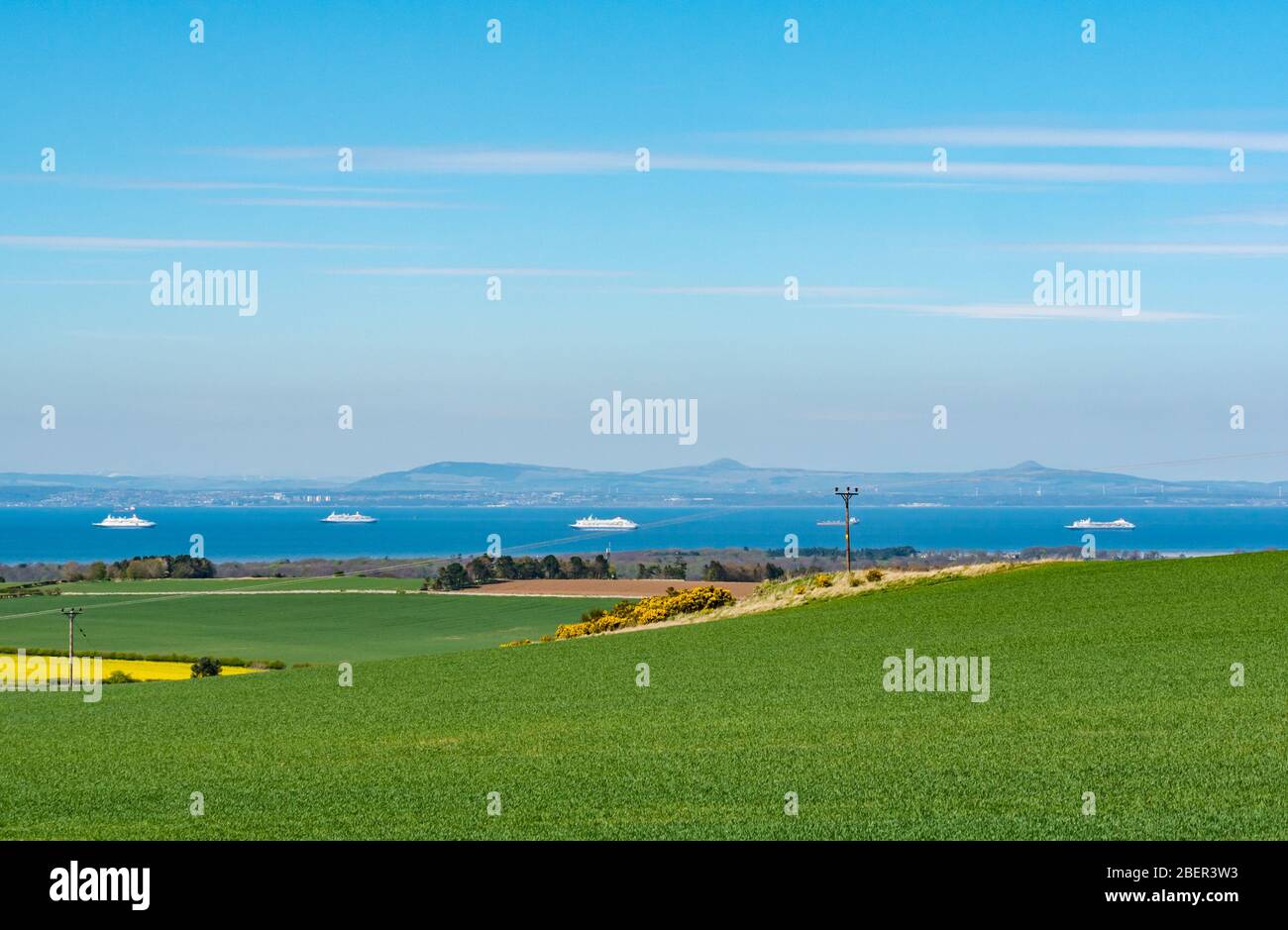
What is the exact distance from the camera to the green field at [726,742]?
52.2 ft

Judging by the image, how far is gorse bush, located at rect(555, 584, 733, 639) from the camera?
191ft

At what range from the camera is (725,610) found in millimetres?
56000

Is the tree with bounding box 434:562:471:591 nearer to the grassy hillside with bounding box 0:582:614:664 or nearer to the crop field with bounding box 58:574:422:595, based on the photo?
the crop field with bounding box 58:574:422:595

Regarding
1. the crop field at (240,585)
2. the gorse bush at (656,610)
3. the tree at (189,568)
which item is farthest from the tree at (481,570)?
the gorse bush at (656,610)

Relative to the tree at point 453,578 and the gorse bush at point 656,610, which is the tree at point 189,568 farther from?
the gorse bush at point 656,610

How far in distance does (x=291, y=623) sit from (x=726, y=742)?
6371 centimetres

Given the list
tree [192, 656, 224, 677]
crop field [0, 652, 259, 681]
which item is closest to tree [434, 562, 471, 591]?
crop field [0, 652, 259, 681]

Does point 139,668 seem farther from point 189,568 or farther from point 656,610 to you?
point 189,568

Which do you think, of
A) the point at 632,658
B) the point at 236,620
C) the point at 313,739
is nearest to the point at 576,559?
the point at 236,620

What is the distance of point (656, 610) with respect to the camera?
58.9m

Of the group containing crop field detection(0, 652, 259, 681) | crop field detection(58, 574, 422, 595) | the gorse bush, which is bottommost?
crop field detection(0, 652, 259, 681)

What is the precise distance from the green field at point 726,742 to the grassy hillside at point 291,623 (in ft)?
95.6

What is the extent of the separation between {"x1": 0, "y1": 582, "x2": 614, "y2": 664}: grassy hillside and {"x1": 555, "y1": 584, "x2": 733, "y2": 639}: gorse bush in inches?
362

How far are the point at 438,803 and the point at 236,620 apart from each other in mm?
68131
